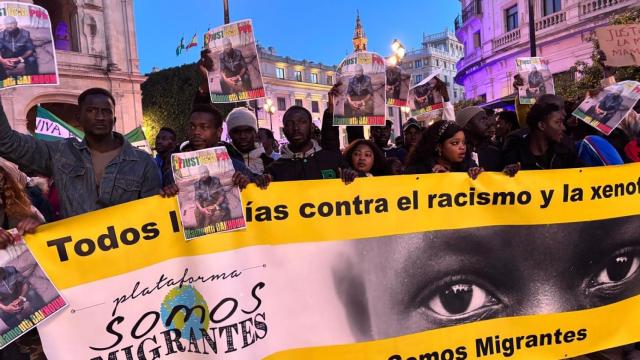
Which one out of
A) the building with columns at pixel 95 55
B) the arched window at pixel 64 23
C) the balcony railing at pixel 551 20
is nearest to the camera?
the building with columns at pixel 95 55

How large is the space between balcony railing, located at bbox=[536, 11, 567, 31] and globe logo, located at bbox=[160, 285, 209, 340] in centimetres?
2301

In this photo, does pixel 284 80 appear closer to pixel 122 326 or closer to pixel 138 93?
pixel 138 93

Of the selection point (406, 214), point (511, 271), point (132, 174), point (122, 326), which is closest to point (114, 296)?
point (122, 326)

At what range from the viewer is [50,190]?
11.6 feet

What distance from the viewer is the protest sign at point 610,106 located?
3494 mm

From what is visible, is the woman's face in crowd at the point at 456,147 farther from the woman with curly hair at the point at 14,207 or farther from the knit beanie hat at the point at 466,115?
the woman with curly hair at the point at 14,207

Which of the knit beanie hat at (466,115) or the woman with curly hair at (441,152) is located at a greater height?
the knit beanie hat at (466,115)

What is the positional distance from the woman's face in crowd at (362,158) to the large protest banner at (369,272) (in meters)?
0.59

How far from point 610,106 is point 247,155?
316 cm

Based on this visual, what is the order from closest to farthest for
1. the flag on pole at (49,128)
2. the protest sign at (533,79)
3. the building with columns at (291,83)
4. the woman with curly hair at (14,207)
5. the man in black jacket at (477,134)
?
the woman with curly hair at (14,207) → the man in black jacket at (477,134) → the protest sign at (533,79) → the flag on pole at (49,128) → the building with columns at (291,83)

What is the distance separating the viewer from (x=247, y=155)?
4789 mm

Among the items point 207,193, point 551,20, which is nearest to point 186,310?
point 207,193

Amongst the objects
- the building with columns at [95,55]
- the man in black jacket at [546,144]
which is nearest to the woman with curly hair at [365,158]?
the man in black jacket at [546,144]

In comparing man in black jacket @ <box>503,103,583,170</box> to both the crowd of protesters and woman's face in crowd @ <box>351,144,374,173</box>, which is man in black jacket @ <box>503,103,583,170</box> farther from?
woman's face in crowd @ <box>351,144,374,173</box>
